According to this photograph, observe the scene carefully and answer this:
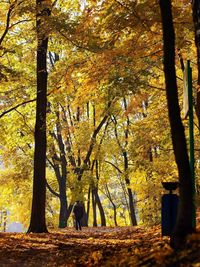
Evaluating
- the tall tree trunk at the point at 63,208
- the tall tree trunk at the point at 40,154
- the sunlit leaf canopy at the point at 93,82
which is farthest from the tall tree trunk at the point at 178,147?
the tall tree trunk at the point at 63,208

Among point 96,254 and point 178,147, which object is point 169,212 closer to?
point 96,254

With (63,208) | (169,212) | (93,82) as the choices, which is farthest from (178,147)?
(63,208)

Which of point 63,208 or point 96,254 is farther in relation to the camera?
point 63,208

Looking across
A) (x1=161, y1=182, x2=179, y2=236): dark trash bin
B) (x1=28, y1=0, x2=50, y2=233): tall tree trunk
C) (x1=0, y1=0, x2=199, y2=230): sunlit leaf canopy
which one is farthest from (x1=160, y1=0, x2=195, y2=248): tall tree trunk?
(x1=28, y1=0, x2=50, y2=233): tall tree trunk

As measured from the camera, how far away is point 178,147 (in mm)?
6871

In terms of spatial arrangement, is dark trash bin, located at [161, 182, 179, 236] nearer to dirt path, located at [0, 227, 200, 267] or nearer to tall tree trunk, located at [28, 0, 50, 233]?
dirt path, located at [0, 227, 200, 267]

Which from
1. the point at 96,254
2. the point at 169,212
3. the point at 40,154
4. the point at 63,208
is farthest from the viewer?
the point at 63,208

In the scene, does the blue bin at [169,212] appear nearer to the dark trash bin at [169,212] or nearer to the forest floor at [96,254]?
the dark trash bin at [169,212]

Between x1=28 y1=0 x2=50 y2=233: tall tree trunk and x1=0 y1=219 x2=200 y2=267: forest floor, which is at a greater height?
x1=28 y1=0 x2=50 y2=233: tall tree trunk

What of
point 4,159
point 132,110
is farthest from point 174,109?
point 4,159

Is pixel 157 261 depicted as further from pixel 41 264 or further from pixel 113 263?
pixel 41 264

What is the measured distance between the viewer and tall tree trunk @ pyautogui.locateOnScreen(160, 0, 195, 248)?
6699mm

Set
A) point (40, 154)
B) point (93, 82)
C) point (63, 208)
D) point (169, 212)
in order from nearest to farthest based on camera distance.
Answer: point (169, 212)
point (93, 82)
point (40, 154)
point (63, 208)

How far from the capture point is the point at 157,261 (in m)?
5.76
